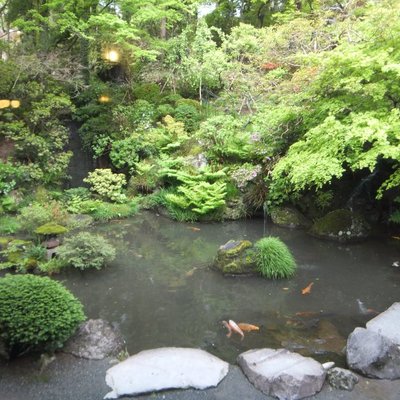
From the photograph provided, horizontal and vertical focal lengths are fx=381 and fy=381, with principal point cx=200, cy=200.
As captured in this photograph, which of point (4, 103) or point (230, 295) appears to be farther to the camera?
point (4, 103)

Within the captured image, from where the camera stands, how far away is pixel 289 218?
12.2 metres

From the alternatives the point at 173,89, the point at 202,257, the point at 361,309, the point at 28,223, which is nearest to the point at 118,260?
the point at 202,257

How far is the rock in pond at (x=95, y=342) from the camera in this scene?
504 centimetres

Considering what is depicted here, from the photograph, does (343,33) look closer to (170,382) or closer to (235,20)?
(170,382)

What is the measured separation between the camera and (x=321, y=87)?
28.8 feet

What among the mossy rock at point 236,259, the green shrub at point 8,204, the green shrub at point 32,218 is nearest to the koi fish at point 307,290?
the mossy rock at point 236,259

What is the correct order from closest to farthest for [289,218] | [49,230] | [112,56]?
[49,230] → [289,218] → [112,56]

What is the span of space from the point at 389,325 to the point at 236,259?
342 cm

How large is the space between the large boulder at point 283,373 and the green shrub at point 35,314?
2.32 meters

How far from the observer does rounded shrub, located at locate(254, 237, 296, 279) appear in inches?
321

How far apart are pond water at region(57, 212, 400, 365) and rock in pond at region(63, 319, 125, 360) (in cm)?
36

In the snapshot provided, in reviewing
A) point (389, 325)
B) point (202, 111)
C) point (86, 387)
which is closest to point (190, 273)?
point (389, 325)

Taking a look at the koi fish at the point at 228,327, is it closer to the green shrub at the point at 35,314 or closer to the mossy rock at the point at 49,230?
the green shrub at the point at 35,314

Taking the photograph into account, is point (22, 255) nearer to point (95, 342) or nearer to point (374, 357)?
point (95, 342)
